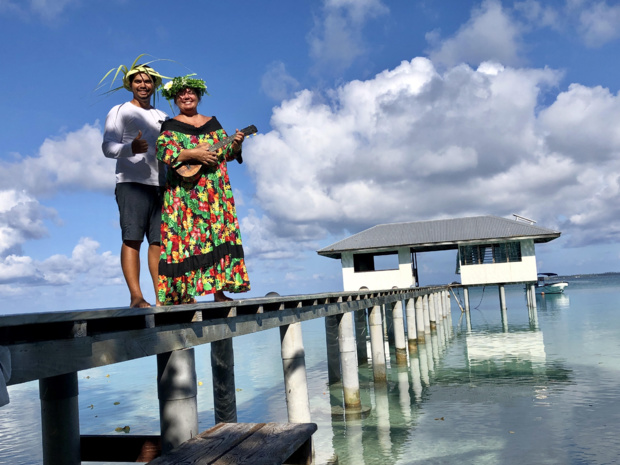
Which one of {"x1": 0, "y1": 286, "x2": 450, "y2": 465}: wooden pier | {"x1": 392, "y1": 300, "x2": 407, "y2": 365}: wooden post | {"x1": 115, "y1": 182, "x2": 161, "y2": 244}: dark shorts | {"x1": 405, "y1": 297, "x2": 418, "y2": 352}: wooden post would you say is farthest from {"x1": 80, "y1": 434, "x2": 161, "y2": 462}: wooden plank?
{"x1": 405, "y1": 297, "x2": 418, "y2": 352}: wooden post

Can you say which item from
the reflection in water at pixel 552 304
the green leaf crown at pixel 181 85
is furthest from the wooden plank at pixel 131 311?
the reflection in water at pixel 552 304

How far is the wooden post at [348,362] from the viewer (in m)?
10.9

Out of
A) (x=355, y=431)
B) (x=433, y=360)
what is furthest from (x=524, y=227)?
(x=355, y=431)

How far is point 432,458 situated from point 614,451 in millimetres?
2580

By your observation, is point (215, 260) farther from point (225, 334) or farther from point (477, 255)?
point (477, 255)

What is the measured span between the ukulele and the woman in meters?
0.03

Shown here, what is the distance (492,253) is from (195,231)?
27751mm

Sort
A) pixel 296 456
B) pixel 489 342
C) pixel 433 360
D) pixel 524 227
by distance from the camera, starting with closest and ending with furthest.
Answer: pixel 296 456
pixel 433 360
pixel 489 342
pixel 524 227

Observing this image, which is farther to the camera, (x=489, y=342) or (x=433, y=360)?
(x=489, y=342)

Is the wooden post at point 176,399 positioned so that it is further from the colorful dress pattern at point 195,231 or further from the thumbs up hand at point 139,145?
the thumbs up hand at point 139,145

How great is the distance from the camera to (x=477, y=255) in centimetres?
3012

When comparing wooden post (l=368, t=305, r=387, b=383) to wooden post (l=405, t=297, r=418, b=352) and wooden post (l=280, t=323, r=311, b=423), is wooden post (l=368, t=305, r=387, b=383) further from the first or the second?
wooden post (l=405, t=297, r=418, b=352)

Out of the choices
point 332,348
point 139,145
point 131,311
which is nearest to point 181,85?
point 139,145

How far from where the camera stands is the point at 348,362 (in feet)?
35.8
